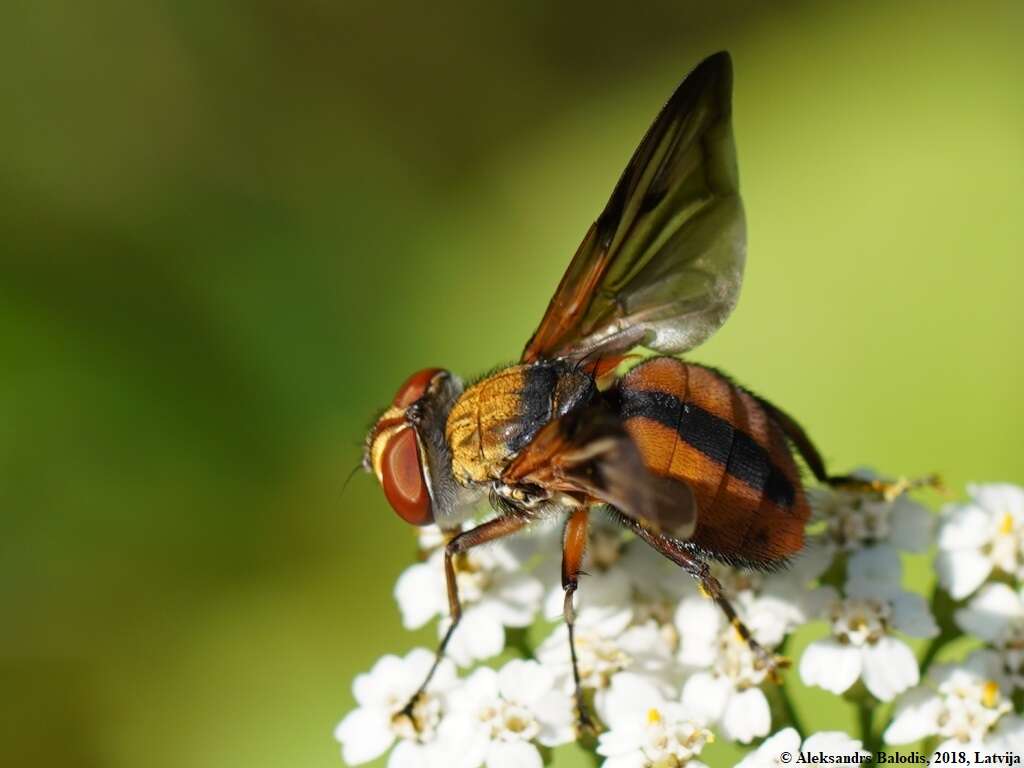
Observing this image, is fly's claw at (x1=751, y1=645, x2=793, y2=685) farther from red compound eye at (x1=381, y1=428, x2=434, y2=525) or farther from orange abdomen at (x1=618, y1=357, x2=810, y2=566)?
red compound eye at (x1=381, y1=428, x2=434, y2=525)

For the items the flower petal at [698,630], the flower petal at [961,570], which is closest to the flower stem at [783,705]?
the flower petal at [698,630]

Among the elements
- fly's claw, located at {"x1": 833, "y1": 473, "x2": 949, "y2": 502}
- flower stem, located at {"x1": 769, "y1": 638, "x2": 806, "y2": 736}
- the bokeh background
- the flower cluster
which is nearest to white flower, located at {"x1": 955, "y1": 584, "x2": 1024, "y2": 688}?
the flower cluster

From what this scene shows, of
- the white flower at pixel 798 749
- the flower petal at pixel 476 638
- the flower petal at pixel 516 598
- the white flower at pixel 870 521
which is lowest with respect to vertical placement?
the white flower at pixel 798 749

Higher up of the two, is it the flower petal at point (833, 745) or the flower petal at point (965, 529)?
the flower petal at point (965, 529)

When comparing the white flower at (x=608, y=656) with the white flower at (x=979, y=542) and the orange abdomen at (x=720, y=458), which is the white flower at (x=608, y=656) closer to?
the orange abdomen at (x=720, y=458)

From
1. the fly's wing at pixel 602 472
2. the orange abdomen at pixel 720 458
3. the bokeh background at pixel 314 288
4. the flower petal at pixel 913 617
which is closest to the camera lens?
the fly's wing at pixel 602 472

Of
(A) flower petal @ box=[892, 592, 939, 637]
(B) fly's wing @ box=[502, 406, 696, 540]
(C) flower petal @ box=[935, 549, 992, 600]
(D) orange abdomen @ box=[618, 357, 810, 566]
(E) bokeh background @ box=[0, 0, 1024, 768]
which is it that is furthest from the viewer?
(E) bokeh background @ box=[0, 0, 1024, 768]

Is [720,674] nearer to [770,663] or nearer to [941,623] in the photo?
[770,663]
